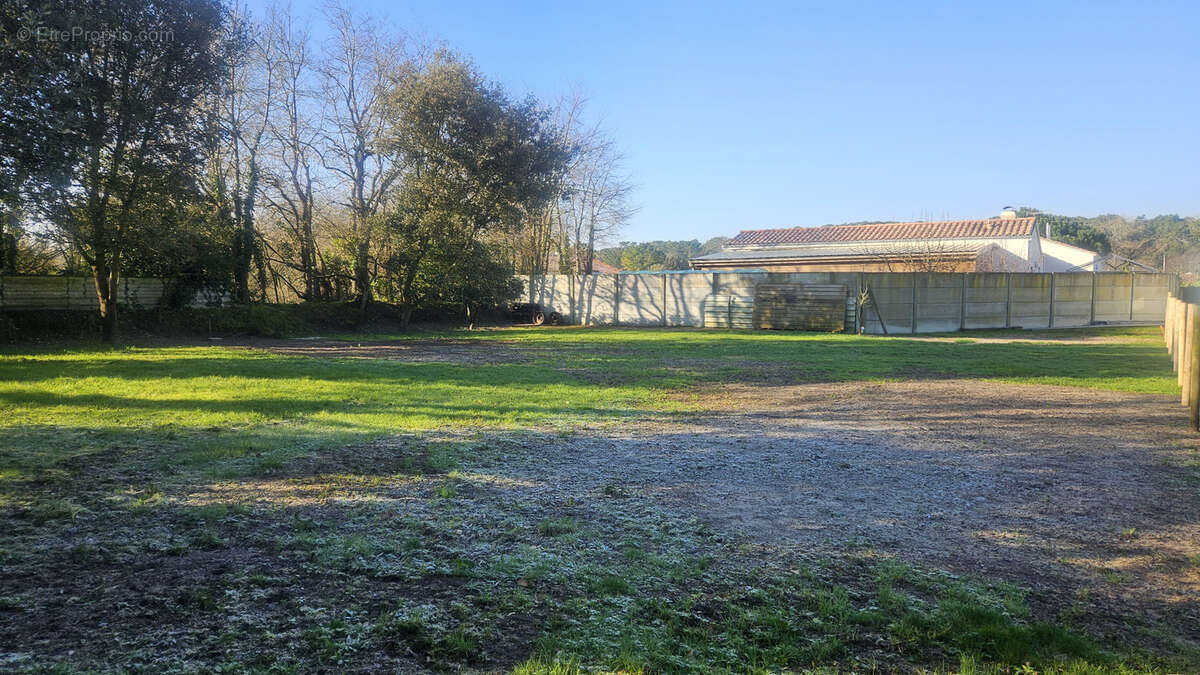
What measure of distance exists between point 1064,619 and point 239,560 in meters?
3.55

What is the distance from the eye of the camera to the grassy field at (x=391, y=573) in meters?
2.43

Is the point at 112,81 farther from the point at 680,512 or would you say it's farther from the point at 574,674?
the point at 574,674

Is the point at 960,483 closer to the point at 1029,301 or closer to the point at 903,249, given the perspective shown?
the point at 1029,301

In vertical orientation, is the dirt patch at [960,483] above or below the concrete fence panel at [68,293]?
below

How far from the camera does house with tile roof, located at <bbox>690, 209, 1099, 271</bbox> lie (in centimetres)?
2817

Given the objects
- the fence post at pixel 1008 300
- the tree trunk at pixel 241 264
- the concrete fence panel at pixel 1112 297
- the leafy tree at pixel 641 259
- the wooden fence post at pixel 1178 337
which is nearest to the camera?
the wooden fence post at pixel 1178 337

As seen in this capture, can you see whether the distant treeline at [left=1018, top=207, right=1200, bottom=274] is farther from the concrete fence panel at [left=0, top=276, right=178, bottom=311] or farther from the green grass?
the concrete fence panel at [left=0, top=276, right=178, bottom=311]

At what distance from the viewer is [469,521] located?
381 centimetres

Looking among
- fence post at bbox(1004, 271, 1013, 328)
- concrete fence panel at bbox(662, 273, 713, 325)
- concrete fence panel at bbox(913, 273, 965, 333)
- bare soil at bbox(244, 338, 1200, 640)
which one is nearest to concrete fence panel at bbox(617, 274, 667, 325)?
concrete fence panel at bbox(662, 273, 713, 325)

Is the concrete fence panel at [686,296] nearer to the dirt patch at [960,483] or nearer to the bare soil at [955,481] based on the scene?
the bare soil at [955,481]

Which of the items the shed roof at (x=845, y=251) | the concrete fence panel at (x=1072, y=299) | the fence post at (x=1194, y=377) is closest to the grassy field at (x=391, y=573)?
the fence post at (x=1194, y=377)

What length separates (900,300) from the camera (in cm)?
2017

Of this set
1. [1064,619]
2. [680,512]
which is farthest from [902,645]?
[680,512]

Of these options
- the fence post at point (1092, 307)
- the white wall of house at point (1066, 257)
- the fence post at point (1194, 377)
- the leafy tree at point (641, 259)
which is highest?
the leafy tree at point (641, 259)
